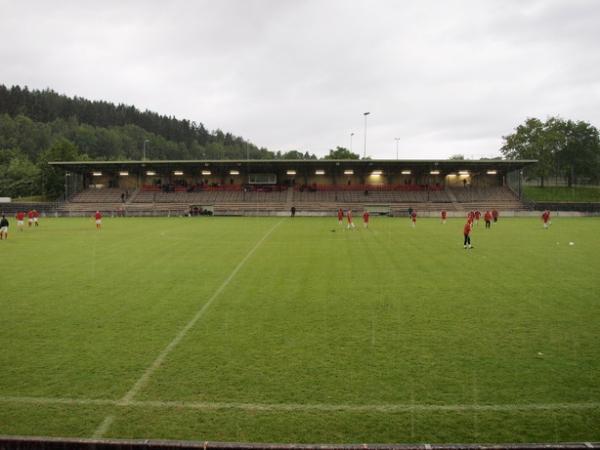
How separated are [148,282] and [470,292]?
32.6ft

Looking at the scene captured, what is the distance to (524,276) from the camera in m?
14.3

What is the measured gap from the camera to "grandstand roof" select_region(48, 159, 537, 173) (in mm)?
60875

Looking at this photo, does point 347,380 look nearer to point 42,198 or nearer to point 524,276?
point 524,276

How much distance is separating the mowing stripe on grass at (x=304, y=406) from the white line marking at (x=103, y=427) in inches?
14.5

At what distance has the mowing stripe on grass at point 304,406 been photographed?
5434 millimetres

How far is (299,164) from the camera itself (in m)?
64.9

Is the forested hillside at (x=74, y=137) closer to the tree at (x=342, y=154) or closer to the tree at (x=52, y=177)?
the tree at (x=52, y=177)

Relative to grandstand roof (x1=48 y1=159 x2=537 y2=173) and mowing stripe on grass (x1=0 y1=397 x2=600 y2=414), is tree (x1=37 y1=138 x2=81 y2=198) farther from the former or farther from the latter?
mowing stripe on grass (x1=0 y1=397 x2=600 y2=414)

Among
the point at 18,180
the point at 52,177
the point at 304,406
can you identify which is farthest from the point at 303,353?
the point at 18,180

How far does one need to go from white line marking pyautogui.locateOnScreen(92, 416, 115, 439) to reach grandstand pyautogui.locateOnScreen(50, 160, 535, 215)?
5329 cm

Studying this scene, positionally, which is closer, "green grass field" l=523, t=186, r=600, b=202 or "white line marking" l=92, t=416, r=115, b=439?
"white line marking" l=92, t=416, r=115, b=439

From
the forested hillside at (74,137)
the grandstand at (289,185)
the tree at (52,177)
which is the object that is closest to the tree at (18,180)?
the forested hillside at (74,137)

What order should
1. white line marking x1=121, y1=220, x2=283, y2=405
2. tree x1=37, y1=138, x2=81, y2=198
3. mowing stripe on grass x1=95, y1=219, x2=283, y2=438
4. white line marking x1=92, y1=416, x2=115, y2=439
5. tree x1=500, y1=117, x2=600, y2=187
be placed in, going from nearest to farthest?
white line marking x1=92, y1=416, x2=115, y2=439, mowing stripe on grass x1=95, y1=219, x2=283, y2=438, white line marking x1=121, y1=220, x2=283, y2=405, tree x1=37, y1=138, x2=81, y2=198, tree x1=500, y1=117, x2=600, y2=187

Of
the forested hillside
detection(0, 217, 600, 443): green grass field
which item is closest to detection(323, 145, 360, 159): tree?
the forested hillside
